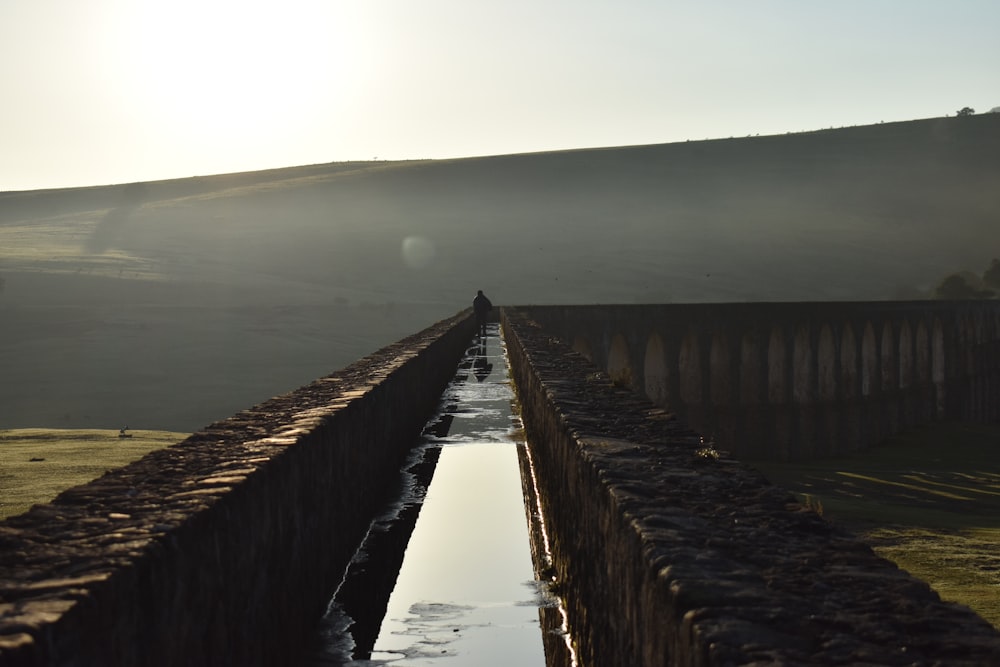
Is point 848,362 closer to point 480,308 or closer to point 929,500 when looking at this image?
point 480,308

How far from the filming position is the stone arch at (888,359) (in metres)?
44.3

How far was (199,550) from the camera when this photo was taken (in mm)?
3527

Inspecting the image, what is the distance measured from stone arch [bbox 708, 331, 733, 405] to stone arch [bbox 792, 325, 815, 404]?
287cm

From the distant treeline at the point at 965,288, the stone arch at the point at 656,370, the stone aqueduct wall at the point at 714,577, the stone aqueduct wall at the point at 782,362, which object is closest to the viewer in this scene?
the stone aqueduct wall at the point at 714,577

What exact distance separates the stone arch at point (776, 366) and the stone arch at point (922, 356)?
8.41m

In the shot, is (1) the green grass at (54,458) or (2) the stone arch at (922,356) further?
(2) the stone arch at (922,356)

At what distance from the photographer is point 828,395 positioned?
41.9 m

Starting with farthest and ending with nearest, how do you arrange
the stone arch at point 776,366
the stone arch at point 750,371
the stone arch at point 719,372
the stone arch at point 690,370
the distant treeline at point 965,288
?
the distant treeline at point 965,288
the stone arch at point 776,366
the stone arch at point 750,371
the stone arch at point 719,372
the stone arch at point 690,370

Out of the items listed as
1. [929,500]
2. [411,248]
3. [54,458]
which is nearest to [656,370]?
[929,500]

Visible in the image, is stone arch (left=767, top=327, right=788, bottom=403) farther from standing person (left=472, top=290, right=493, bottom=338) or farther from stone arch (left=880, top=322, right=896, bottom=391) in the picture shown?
standing person (left=472, top=290, right=493, bottom=338)

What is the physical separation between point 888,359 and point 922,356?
313cm

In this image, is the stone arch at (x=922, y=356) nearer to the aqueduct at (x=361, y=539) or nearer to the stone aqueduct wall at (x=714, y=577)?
the aqueduct at (x=361, y=539)

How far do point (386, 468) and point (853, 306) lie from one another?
1391 inches

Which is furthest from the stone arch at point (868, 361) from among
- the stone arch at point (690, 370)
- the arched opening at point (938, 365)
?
the stone arch at point (690, 370)
